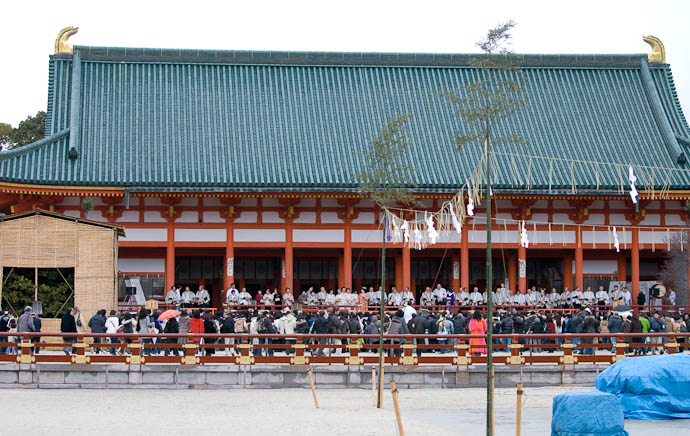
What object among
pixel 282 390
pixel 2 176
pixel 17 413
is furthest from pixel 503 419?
pixel 2 176

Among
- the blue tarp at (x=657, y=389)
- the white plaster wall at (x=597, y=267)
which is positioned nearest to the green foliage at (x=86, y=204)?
the white plaster wall at (x=597, y=267)

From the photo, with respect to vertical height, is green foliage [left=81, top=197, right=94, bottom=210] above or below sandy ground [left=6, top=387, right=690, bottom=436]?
above

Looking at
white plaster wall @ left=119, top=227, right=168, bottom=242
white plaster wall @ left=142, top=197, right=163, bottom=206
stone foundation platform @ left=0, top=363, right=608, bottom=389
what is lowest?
stone foundation platform @ left=0, top=363, right=608, bottom=389

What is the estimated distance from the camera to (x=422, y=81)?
3881 centimetres

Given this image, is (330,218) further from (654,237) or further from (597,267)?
(654,237)

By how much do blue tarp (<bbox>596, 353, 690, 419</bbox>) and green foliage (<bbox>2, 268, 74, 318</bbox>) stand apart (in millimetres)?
16264

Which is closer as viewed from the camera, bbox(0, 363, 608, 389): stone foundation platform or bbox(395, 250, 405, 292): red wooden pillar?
bbox(0, 363, 608, 389): stone foundation platform

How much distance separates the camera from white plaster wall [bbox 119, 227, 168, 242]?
33.2 meters

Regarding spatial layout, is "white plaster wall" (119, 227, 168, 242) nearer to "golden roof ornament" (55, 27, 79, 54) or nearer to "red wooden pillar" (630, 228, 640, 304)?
"golden roof ornament" (55, 27, 79, 54)

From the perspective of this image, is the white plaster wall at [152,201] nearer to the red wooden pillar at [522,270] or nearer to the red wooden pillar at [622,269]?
the red wooden pillar at [522,270]

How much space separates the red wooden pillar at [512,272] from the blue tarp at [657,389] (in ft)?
56.7

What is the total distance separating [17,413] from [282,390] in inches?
266

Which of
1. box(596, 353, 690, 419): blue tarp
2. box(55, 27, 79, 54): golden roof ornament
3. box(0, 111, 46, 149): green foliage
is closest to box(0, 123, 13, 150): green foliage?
box(0, 111, 46, 149): green foliage

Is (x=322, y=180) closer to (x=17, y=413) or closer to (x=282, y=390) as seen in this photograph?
(x=282, y=390)
